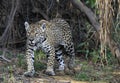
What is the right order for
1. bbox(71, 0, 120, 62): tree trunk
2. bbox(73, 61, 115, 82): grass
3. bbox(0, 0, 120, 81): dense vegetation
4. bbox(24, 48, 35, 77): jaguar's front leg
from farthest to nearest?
bbox(0, 0, 120, 81): dense vegetation, bbox(73, 61, 115, 82): grass, bbox(24, 48, 35, 77): jaguar's front leg, bbox(71, 0, 120, 62): tree trunk

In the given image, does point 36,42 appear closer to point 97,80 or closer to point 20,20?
point 97,80

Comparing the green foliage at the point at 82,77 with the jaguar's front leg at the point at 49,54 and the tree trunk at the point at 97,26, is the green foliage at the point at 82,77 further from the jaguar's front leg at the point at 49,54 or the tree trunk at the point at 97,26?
the tree trunk at the point at 97,26

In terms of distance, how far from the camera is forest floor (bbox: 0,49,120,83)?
8.98m

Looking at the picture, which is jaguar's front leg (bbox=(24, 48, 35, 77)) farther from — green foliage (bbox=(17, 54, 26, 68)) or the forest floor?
green foliage (bbox=(17, 54, 26, 68))

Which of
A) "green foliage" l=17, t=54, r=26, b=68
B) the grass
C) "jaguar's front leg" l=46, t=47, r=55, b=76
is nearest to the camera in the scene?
the grass

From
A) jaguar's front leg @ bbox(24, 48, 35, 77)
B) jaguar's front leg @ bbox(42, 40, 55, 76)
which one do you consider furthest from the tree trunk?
jaguar's front leg @ bbox(24, 48, 35, 77)

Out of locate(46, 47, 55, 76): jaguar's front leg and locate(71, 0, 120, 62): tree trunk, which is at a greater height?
locate(71, 0, 120, 62): tree trunk

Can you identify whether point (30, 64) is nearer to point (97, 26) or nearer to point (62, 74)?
point (62, 74)

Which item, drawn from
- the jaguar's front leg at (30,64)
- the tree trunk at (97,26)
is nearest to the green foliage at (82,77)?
the jaguar's front leg at (30,64)

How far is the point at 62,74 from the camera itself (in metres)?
9.77

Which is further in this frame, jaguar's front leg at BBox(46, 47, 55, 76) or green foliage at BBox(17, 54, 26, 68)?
green foliage at BBox(17, 54, 26, 68)

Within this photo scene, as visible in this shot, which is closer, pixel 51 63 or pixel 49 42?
pixel 51 63

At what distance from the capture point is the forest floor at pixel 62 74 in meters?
8.98

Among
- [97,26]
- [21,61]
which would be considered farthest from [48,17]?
[97,26]
